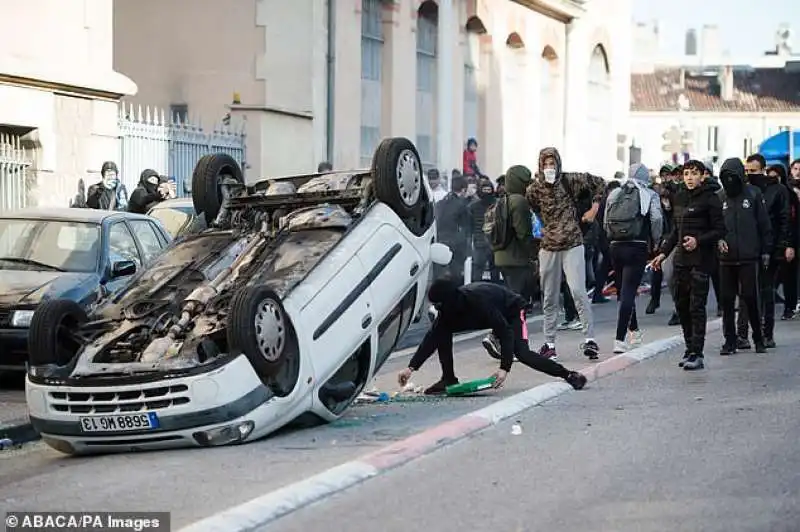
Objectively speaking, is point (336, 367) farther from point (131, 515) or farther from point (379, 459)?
point (131, 515)

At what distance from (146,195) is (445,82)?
14396mm

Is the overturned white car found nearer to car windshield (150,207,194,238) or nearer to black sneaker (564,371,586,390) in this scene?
black sneaker (564,371,586,390)

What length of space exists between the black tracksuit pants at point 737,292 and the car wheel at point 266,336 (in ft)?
21.2

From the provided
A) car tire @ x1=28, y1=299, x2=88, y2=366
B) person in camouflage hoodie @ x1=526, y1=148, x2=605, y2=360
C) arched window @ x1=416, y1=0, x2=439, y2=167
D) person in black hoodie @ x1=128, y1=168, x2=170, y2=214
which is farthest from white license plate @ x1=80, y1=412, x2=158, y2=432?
arched window @ x1=416, y1=0, x2=439, y2=167

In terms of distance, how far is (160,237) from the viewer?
15742 mm

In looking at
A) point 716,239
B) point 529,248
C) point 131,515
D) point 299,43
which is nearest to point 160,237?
point 529,248

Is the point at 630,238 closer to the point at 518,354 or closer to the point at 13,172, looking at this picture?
the point at 518,354

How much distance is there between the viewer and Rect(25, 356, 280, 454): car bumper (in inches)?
382

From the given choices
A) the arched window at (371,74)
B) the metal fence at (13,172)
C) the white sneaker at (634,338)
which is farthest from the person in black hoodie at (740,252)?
the arched window at (371,74)

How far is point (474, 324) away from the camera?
12.3 metres

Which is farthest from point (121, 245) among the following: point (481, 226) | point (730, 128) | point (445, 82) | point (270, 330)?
point (730, 128)

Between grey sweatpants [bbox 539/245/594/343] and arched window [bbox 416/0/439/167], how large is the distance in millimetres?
18722

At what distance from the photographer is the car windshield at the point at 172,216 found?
18438 mm

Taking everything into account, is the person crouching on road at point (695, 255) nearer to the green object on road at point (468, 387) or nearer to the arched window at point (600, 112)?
the green object on road at point (468, 387)
